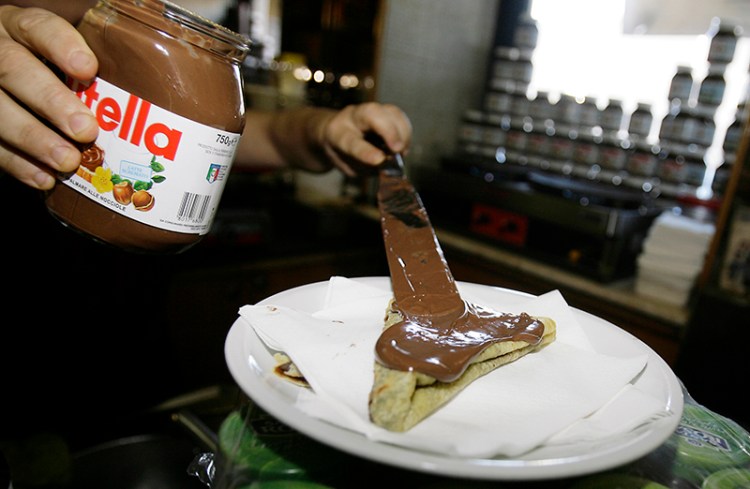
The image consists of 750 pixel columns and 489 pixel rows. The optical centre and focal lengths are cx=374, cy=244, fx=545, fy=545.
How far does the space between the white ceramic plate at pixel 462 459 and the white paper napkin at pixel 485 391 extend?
1cm

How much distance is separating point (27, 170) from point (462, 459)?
1.97 feet

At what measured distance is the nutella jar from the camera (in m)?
0.59

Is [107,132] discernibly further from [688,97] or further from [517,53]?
[517,53]

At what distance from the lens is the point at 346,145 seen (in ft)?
4.08

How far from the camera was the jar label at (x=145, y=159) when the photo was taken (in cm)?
58

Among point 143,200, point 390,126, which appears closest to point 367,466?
point 143,200

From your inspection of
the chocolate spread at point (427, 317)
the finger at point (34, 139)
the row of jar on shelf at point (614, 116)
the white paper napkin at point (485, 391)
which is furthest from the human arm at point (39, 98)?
the row of jar on shelf at point (614, 116)

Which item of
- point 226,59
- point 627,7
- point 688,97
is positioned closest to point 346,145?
point 226,59

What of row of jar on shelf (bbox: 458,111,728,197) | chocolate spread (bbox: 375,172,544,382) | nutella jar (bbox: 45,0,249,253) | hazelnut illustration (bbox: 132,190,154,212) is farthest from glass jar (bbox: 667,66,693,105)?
hazelnut illustration (bbox: 132,190,154,212)

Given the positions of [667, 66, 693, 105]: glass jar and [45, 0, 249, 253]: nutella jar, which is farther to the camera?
[667, 66, 693, 105]: glass jar

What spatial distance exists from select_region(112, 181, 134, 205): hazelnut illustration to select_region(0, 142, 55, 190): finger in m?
0.11

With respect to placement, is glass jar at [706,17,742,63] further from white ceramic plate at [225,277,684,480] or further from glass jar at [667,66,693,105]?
white ceramic plate at [225,277,684,480]

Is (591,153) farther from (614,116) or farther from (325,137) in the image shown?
(325,137)

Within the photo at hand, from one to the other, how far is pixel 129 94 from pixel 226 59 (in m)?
0.13
